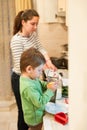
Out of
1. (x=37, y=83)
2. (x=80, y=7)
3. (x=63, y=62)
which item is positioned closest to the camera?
(x=80, y=7)

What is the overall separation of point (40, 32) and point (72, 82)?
9.21 ft

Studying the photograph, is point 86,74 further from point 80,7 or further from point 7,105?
point 7,105

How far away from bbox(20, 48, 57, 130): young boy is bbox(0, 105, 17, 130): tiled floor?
1.38 meters

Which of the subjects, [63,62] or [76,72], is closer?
[76,72]

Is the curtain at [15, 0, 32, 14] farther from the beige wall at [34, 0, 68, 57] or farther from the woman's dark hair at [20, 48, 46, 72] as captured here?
the woman's dark hair at [20, 48, 46, 72]

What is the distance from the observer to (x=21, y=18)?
84.1 inches

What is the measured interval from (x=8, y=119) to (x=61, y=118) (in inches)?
70.9

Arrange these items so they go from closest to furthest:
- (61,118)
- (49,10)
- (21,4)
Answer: (61,118) < (21,4) < (49,10)

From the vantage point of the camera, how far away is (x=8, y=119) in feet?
10.5

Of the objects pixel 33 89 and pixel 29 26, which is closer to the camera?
pixel 33 89

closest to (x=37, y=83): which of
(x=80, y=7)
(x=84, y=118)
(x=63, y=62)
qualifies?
(x=84, y=118)

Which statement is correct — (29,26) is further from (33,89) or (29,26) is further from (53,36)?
(53,36)

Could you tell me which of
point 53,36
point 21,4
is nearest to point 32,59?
point 21,4

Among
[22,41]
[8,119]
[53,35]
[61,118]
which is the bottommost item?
[8,119]
